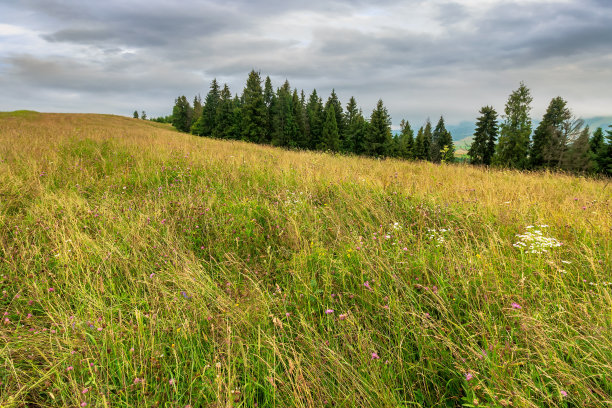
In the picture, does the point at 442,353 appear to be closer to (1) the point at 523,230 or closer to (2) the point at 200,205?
(1) the point at 523,230

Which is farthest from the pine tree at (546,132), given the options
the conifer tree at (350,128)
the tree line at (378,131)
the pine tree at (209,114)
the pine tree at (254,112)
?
the pine tree at (209,114)

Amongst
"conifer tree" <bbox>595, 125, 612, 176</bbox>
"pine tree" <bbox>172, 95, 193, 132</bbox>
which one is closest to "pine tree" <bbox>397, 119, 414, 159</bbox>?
"conifer tree" <bbox>595, 125, 612, 176</bbox>

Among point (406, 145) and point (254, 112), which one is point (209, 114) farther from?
point (406, 145)

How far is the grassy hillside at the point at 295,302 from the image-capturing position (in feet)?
5.03

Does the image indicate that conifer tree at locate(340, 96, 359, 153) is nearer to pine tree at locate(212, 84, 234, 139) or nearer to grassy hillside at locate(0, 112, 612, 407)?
pine tree at locate(212, 84, 234, 139)

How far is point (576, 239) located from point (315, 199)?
3.27 metres

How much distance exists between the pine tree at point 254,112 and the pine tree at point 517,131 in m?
33.8

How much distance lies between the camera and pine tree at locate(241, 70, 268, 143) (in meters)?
37.5

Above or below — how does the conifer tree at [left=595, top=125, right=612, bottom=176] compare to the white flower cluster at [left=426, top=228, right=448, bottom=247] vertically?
above

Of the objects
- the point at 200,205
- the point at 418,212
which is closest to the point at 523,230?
the point at 418,212

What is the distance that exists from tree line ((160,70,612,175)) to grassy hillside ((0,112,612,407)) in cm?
3014

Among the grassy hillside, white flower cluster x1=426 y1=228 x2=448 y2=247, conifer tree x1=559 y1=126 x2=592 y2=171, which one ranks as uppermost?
conifer tree x1=559 y1=126 x2=592 y2=171

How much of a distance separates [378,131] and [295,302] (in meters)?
43.5

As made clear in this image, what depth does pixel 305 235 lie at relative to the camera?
3.28 meters
